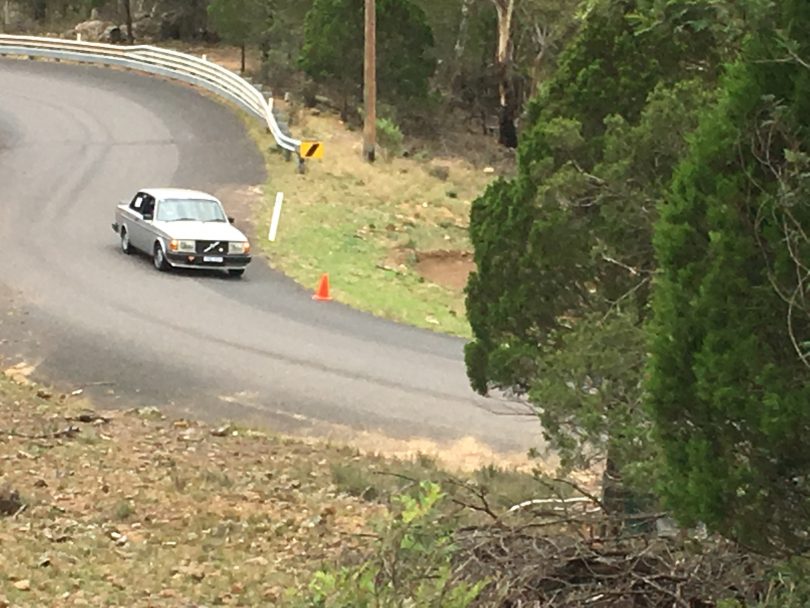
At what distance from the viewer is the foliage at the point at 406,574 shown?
4.52 metres

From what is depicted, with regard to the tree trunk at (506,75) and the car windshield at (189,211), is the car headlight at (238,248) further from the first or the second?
the tree trunk at (506,75)

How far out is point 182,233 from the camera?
22.2 meters

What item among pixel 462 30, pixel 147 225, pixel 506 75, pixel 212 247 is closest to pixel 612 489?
pixel 212 247

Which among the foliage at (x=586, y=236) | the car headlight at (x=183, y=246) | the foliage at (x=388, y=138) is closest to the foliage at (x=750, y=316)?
the foliage at (x=586, y=236)

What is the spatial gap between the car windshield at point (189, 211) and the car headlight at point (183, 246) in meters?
0.89

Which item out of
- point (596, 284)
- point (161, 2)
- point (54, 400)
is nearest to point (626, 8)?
point (596, 284)

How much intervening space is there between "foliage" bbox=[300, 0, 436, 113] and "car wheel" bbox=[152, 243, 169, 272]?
16731 mm

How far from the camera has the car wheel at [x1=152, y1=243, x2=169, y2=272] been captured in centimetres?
2227

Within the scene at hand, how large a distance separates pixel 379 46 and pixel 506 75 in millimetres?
5414

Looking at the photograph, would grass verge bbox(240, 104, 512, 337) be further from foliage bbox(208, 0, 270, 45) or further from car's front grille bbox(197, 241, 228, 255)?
foliage bbox(208, 0, 270, 45)

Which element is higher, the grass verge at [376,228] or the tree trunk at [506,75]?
the tree trunk at [506,75]

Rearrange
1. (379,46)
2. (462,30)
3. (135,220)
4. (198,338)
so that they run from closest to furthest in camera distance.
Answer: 1. (198,338)
2. (135,220)
3. (379,46)
4. (462,30)

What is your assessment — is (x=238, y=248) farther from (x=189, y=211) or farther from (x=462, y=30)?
(x=462, y=30)

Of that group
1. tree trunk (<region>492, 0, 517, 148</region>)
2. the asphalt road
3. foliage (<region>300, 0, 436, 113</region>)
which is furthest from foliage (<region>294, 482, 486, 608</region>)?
tree trunk (<region>492, 0, 517, 148</region>)
